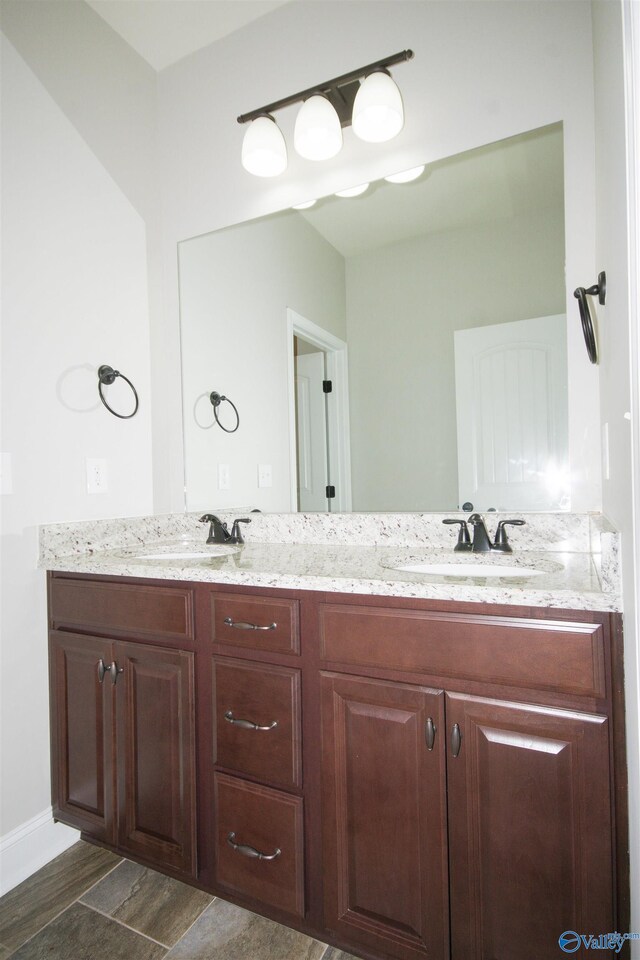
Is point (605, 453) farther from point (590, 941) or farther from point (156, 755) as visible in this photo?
point (156, 755)

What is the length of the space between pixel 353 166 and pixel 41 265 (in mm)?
1096

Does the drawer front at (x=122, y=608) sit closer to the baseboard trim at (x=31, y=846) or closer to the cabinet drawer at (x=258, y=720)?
the cabinet drawer at (x=258, y=720)

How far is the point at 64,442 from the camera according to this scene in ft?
5.48

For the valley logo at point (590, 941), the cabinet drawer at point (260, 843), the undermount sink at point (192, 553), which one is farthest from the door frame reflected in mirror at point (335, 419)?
the valley logo at point (590, 941)

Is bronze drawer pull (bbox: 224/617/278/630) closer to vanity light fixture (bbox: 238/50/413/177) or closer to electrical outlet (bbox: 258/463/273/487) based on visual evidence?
electrical outlet (bbox: 258/463/273/487)

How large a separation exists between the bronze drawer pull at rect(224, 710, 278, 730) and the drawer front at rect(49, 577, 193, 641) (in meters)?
0.22

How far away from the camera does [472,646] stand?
96 centimetres

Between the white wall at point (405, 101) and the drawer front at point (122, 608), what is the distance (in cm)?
58

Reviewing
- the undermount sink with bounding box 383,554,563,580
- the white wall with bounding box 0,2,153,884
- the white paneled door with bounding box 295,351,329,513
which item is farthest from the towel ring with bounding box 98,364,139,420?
the undermount sink with bounding box 383,554,563,580

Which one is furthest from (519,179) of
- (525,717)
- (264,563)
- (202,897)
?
(202,897)

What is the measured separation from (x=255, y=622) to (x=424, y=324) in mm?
1083

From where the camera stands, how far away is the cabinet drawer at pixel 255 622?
3.78 ft

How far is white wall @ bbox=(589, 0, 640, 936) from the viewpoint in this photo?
75 cm

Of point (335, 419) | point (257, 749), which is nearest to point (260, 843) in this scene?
point (257, 749)
